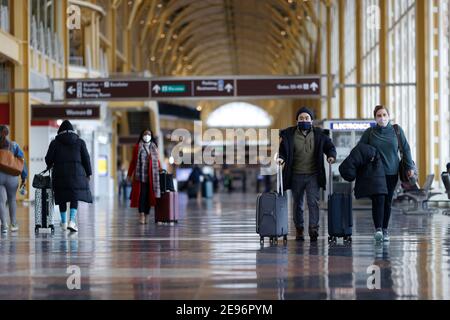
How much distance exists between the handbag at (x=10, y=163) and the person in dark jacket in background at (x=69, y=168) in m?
0.50

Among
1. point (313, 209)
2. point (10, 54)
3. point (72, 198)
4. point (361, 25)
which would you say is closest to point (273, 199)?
point (313, 209)

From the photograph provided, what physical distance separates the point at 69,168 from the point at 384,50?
69.7 feet

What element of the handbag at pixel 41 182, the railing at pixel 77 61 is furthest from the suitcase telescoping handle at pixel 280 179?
the railing at pixel 77 61

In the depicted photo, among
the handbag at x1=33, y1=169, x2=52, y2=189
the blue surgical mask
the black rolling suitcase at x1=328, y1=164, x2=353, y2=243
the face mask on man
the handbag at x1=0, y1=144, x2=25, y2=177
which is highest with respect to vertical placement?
the blue surgical mask

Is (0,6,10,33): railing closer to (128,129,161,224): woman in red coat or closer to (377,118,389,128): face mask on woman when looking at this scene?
(128,129,161,224): woman in red coat

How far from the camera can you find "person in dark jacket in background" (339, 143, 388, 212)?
38.7 feet

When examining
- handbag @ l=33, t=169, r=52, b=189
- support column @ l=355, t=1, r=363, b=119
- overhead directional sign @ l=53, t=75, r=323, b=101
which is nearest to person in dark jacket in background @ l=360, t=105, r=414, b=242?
handbag @ l=33, t=169, r=52, b=189

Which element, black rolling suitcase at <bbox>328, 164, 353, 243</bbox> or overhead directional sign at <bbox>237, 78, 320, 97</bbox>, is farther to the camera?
overhead directional sign at <bbox>237, 78, 320, 97</bbox>

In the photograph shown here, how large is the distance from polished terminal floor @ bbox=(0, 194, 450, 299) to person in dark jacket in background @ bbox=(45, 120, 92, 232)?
614mm

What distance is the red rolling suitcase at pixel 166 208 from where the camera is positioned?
1811 cm

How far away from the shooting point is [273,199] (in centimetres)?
1212

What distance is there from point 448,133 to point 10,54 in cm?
1431

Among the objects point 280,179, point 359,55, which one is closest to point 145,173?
point 280,179

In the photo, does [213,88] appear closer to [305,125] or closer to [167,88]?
[167,88]
